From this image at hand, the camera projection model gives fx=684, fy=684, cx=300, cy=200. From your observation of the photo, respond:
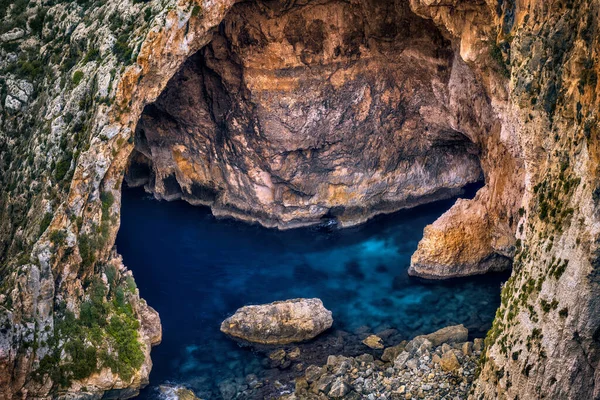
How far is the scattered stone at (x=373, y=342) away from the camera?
36.7 metres

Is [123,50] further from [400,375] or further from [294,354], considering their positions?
[400,375]

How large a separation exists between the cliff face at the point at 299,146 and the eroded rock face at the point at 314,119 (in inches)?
5.5

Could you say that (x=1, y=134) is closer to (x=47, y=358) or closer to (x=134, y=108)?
(x=134, y=108)

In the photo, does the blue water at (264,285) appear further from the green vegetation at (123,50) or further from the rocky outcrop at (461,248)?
the green vegetation at (123,50)

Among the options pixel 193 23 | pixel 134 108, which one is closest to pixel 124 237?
pixel 134 108

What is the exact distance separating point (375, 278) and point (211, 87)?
693 inches

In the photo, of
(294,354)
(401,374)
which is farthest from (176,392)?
(401,374)

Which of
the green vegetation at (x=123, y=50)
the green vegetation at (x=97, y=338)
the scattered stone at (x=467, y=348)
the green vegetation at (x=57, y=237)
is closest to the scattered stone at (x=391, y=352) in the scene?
the scattered stone at (x=467, y=348)

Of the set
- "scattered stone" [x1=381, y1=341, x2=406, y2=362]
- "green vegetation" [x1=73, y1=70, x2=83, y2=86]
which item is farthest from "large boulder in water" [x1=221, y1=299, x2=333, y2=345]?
"green vegetation" [x1=73, y1=70, x2=83, y2=86]

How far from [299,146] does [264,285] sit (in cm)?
1064

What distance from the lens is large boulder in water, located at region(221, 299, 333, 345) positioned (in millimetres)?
37906

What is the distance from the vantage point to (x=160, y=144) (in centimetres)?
5303

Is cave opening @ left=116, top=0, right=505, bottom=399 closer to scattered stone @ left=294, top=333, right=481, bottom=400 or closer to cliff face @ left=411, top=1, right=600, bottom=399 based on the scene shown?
scattered stone @ left=294, top=333, right=481, bottom=400

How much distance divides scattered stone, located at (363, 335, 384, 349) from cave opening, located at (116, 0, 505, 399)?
39 centimetres
